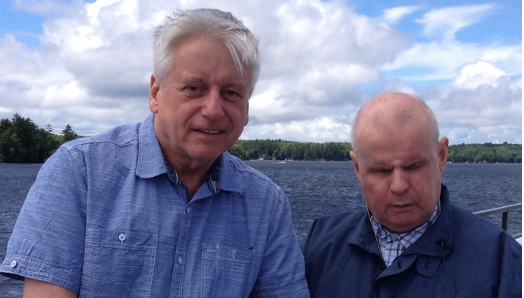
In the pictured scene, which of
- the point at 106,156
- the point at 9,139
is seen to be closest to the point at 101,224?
the point at 106,156

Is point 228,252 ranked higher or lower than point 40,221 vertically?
lower

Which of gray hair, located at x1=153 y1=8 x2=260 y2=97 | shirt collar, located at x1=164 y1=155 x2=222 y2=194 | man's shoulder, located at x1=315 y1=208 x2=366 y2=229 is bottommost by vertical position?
man's shoulder, located at x1=315 y1=208 x2=366 y2=229

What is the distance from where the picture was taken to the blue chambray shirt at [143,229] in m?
1.99

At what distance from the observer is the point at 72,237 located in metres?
2.01

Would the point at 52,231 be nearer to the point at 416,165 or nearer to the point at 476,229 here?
the point at 416,165

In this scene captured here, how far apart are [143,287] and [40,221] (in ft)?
1.49

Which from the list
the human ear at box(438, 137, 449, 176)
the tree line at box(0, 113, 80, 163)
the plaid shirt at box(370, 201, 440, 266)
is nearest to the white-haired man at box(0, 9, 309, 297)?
the plaid shirt at box(370, 201, 440, 266)

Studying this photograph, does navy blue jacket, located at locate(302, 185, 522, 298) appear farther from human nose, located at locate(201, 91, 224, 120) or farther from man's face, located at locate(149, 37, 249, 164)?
human nose, located at locate(201, 91, 224, 120)

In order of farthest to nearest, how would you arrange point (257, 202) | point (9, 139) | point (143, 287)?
1. point (9, 139)
2. point (257, 202)
3. point (143, 287)

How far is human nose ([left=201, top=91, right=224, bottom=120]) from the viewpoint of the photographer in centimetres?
215

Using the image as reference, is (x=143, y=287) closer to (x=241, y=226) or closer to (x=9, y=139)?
(x=241, y=226)

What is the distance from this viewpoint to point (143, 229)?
2.15 meters

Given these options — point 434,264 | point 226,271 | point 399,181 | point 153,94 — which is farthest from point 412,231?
point 153,94

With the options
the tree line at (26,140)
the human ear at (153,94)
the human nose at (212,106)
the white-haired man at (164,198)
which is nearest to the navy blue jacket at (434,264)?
the white-haired man at (164,198)
